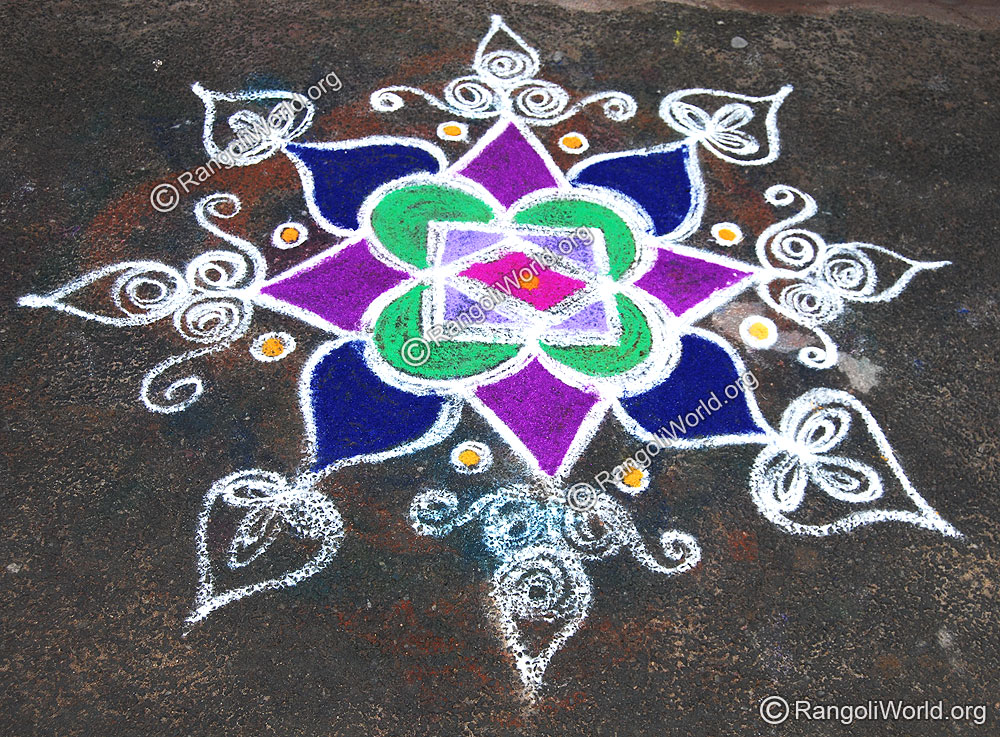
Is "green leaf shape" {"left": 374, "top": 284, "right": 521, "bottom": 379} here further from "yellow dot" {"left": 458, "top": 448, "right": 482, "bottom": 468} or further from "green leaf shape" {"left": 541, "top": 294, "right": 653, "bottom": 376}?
"yellow dot" {"left": 458, "top": 448, "right": 482, "bottom": 468}

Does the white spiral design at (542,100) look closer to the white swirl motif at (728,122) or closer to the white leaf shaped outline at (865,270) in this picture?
the white swirl motif at (728,122)

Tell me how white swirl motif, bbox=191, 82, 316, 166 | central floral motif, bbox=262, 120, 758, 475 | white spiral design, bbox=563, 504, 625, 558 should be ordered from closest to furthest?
white spiral design, bbox=563, 504, 625, 558
central floral motif, bbox=262, 120, 758, 475
white swirl motif, bbox=191, 82, 316, 166

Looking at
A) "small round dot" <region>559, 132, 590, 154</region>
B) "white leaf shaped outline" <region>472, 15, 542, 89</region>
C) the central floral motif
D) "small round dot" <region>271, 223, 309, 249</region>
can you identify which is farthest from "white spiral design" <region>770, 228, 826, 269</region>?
"small round dot" <region>271, 223, 309, 249</region>

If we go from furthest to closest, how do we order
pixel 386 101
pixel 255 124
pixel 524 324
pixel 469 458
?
pixel 386 101 < pixel 255 124 < pixel 524 324 < pixel 469 458

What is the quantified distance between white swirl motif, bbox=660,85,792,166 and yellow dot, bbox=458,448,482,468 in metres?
2.64

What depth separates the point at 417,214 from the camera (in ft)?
15.7

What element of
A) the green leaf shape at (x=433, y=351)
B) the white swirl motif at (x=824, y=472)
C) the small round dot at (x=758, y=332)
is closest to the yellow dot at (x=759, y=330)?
the small round dot at (x=758, y=332)

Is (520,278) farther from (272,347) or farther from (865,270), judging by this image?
(865,270)

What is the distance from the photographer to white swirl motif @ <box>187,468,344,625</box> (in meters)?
3.40

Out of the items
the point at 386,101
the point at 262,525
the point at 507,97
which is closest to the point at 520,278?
the point at 507,97

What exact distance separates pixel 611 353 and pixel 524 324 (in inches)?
18.5

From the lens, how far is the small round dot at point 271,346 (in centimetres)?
414

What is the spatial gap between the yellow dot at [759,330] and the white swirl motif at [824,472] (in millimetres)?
395

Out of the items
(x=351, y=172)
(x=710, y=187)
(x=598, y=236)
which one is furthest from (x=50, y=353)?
(x=710, y=187)
